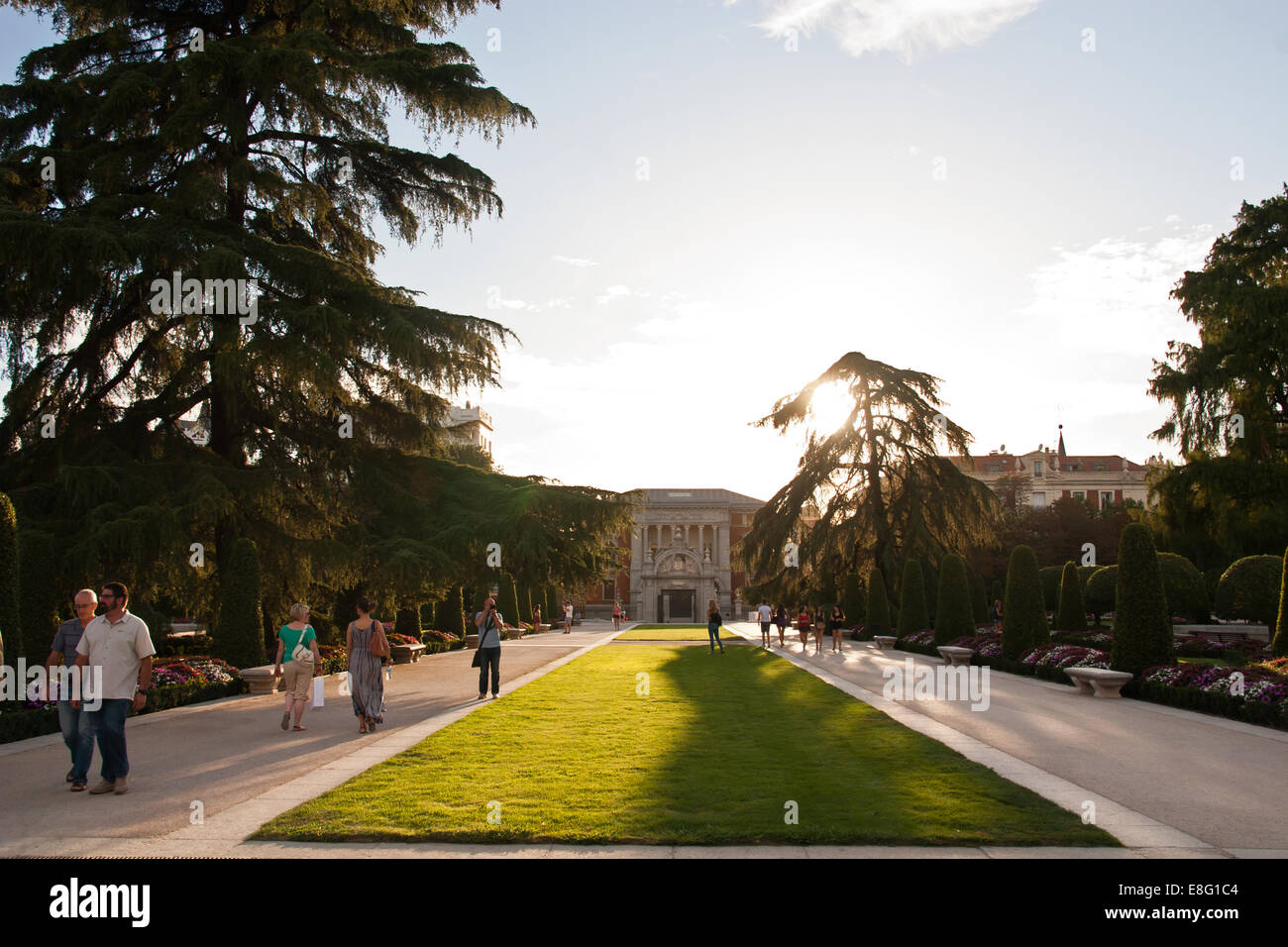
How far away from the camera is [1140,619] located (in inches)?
587

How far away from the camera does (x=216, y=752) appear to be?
955 cm

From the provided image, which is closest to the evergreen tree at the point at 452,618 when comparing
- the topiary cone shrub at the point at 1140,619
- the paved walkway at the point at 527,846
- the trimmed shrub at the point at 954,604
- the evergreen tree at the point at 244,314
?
the evergreen tree at the point at 244,314

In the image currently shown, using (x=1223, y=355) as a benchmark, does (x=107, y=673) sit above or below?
below

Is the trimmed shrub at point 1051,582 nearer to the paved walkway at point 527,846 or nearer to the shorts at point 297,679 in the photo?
the paved walkway at point 527,846

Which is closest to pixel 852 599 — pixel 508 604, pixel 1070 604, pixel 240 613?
pixel 1070 604

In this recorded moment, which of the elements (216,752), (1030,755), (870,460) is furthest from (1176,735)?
(870,460)

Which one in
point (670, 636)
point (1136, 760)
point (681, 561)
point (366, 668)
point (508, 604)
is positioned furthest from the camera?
point (681, 561)

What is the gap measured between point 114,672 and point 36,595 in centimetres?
680

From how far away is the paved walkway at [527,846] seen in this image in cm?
567

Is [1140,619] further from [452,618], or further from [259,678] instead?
[452,618]

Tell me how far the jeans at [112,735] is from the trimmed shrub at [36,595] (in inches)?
251

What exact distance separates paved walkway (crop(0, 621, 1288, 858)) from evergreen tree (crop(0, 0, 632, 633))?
15.0 feet
